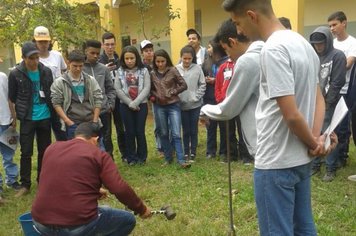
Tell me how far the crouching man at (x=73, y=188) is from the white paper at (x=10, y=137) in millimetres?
2636

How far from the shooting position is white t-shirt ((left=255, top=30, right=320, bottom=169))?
1978mm

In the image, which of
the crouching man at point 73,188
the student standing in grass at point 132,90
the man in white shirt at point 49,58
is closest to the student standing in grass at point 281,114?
the crouching man at point 73,188

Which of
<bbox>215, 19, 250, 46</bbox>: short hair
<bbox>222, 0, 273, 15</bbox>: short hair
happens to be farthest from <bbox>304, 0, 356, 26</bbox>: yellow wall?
<bbox>222, 0, 273, 15</bbox>: short hair

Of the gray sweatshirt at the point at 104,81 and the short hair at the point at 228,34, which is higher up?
the short hair at the point at 228,34

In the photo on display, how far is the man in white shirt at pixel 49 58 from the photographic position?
215 inches

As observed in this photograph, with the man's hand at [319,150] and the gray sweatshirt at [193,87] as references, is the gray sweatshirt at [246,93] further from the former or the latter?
the gray sweatshirt at [193,87]

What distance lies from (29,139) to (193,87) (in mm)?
2487

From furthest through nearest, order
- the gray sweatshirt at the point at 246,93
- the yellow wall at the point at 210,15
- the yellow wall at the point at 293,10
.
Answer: the yellow wall at the point at 210,15 → the yellow wall at the point at 293,10 → the gray sweatshirt at the point at 246,93

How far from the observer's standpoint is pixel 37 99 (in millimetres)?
5168

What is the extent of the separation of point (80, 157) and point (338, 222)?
2.51m

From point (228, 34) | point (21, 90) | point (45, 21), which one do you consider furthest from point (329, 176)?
point (45, 21)

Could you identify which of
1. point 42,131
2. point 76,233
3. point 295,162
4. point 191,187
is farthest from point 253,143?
point 42,131

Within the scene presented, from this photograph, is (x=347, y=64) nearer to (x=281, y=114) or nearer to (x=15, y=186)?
(x=281, y=114)

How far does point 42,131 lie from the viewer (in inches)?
210
